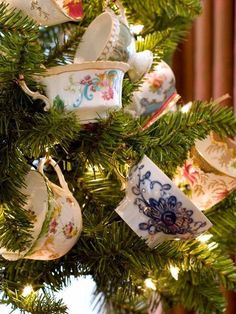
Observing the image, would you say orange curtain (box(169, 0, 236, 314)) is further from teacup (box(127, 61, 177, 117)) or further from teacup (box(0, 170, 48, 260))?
teacup (box(0, 170, 48, 260))

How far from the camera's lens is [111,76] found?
2.40 feet

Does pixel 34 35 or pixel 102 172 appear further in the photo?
pixel 102 172

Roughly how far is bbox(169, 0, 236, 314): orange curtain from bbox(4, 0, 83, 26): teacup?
0.52 metres

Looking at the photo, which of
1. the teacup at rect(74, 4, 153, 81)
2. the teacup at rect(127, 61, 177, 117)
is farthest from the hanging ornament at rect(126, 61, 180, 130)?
the teacup at rect(74, 4, 153, 81)

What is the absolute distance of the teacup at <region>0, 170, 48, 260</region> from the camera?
0.73m

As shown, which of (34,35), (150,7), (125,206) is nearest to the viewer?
(34,35)

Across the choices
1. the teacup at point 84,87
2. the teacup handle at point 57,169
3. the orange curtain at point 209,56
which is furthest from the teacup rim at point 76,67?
the orange curtain at point 209,56

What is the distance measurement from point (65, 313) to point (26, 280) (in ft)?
0.31

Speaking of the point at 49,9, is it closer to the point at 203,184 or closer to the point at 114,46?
the point at 114,46

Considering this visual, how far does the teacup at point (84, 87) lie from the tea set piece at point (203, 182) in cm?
22

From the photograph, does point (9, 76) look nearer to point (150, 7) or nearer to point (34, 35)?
point (34, 35)

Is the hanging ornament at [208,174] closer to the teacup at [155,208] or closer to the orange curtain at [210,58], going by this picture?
the teacup at [155,208]

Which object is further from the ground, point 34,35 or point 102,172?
point 34,35

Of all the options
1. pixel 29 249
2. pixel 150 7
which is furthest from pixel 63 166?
pixel 150 7
